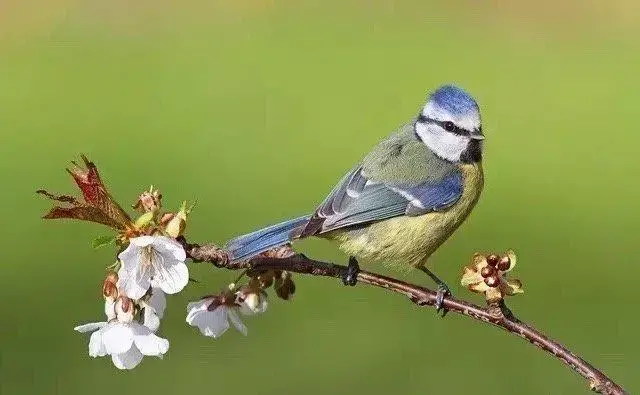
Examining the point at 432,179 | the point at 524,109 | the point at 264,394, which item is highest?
the point at 432,179

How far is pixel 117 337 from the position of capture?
186 centimetres

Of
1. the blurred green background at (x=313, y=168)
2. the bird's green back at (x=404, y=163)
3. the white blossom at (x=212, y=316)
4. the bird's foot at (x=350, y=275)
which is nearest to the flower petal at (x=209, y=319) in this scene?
the white blossom at (x=212, y=316)

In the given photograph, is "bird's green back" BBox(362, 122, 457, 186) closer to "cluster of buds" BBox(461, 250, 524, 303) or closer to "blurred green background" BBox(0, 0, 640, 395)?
"cluster of buds" BBox(461, 250, 524, 303)

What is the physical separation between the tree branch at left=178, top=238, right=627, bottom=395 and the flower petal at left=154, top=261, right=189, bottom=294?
1.0 inches

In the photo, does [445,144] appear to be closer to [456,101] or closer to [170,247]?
[456,101]

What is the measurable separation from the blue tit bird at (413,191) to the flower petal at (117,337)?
600 millimetres

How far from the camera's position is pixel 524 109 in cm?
895

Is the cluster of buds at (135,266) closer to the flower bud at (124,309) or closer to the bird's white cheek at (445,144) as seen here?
the flower bud at (124,309)

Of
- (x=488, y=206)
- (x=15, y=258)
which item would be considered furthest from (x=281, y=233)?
(x=488, y=206)

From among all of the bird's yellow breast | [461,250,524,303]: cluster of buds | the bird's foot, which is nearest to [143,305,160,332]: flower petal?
the bird's foot

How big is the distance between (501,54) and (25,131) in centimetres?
414

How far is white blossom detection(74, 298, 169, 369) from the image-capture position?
186 centimetres

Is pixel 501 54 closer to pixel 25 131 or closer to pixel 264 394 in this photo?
pixel 25 131

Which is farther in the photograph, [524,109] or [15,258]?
[524,109]
